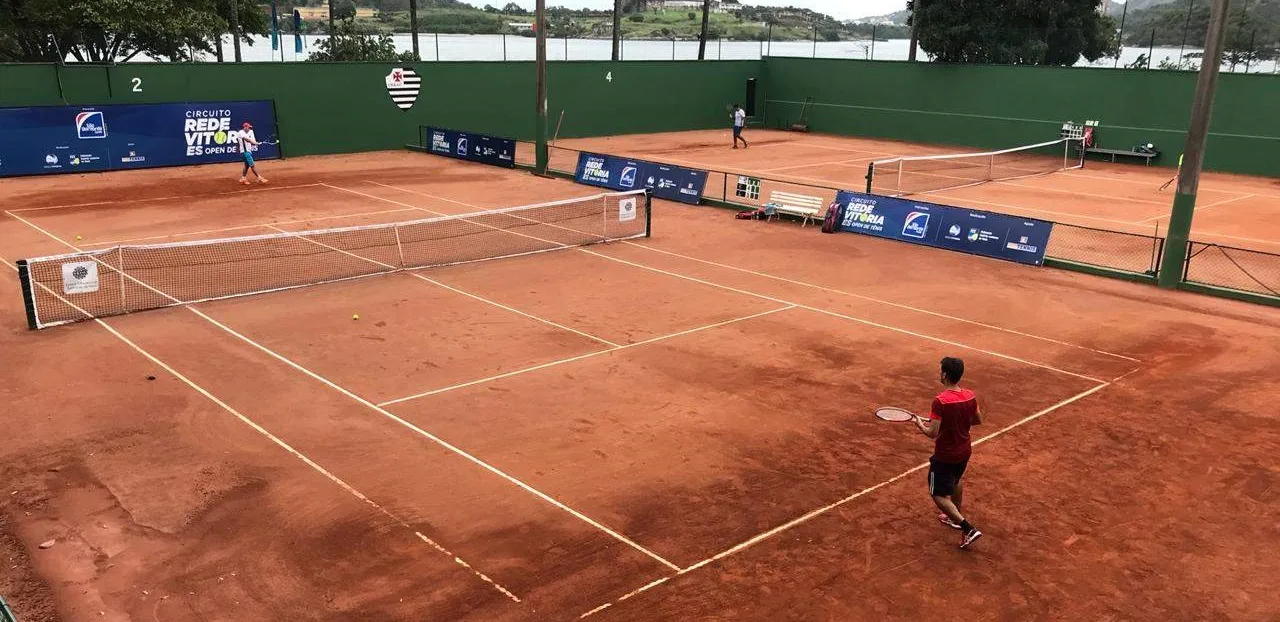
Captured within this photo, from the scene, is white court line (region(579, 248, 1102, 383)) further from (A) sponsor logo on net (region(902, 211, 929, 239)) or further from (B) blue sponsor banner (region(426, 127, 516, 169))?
(B) blue sponsor banner (region(426, 127, 516, 169))

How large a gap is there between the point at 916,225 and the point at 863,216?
156cm

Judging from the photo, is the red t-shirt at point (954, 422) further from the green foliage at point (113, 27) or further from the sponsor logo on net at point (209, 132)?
the green foliage at point (113, 27)

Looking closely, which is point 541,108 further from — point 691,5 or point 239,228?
point 691,5

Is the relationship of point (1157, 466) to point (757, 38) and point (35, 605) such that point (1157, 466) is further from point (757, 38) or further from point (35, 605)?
point (757, 38)

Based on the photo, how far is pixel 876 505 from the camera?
33.7 ft

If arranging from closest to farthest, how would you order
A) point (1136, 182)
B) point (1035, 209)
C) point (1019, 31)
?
point (1035, 209)
point (1136, 182)
point (1019, 31)

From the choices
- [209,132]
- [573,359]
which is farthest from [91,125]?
[573,359]

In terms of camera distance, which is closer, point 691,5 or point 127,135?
point 127,135

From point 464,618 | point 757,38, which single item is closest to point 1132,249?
point 464,618

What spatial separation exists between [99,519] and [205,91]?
96.4ft

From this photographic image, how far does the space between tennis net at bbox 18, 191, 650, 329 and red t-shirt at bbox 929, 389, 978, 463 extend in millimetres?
12439

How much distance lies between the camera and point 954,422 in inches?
347

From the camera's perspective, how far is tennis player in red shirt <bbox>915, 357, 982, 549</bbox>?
8.79 m

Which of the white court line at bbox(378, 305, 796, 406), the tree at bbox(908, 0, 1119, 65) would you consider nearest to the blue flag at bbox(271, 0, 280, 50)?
the tree at bbox(908, 0, 1119, 65)
